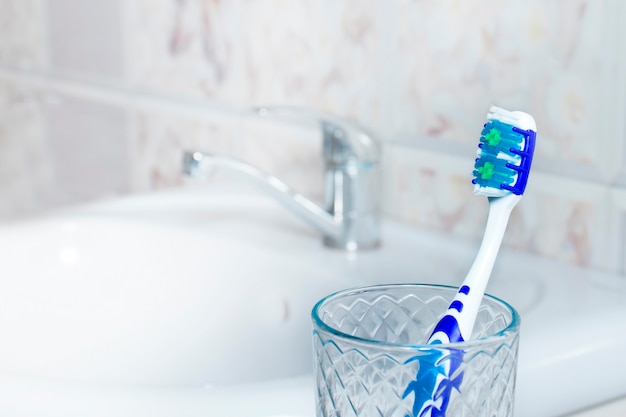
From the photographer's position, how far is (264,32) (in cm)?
78

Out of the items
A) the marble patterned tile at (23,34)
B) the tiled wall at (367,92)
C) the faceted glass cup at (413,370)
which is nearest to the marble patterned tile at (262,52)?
the tiled wall at (367,92)

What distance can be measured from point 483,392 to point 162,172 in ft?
2.29

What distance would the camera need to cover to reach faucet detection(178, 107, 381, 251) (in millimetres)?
611

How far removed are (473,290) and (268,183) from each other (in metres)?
0.31

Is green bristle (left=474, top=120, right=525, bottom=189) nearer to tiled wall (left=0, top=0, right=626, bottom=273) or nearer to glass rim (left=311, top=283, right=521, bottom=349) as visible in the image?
glass rim (left=311, top=283, right=521, bottom=349)

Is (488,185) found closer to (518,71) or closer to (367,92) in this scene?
(518,71)

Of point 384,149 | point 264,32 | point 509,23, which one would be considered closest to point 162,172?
point 264,32

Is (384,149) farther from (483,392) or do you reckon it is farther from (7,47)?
(7,47)

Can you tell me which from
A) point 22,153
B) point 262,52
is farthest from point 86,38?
point 262,52

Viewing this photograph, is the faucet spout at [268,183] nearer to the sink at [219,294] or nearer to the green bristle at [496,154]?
the sink at [219,294]

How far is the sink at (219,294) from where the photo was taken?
45cm

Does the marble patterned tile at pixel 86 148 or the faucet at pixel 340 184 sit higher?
the faucet at pixel 340 184

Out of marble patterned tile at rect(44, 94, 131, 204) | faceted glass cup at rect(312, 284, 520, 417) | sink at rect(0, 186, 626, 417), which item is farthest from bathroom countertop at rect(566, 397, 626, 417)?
marble patterned tile at rect(44, 94, 131, 204)

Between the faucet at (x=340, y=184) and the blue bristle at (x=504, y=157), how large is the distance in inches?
11.5
